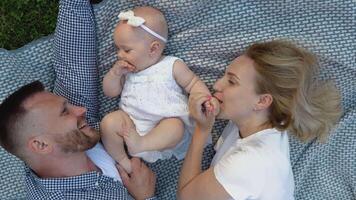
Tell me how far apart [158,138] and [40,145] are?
1.50ft

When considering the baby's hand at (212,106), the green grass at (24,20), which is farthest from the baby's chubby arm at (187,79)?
the green grass at (24,20)

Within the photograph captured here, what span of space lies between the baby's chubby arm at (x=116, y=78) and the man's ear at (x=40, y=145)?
0.35m

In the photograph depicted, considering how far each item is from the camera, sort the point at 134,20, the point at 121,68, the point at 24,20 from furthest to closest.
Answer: the point at 24,20 < the point at 121,68 < the point at 134,20

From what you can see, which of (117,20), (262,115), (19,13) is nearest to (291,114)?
(262,115)

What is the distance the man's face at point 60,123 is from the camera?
2.05 meters

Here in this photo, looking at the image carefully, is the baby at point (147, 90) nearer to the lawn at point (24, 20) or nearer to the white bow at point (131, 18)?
the white bow at point (131, 18)

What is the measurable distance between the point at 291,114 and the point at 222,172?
34 centimetres

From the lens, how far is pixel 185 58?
7.68 feet

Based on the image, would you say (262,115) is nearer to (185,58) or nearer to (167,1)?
(185,58)

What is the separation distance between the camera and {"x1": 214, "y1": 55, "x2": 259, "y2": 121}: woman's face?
2035mm

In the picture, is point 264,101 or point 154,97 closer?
point 264,101

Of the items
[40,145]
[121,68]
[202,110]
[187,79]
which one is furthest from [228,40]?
[40,145]

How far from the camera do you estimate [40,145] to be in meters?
2.07

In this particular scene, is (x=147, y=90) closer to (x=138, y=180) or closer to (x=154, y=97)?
(x=154, y=97)
